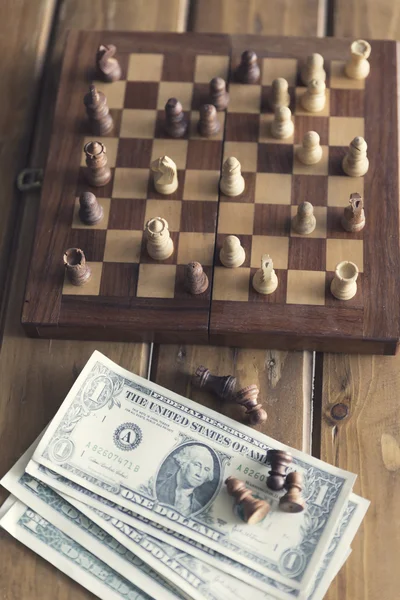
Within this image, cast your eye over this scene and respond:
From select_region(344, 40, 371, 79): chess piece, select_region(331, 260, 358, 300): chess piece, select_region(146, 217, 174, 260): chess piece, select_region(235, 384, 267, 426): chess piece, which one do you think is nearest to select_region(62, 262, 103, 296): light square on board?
select_region(146, 217, 174, 260): chess piece

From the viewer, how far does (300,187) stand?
5.13 feet

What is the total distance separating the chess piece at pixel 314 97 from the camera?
5.26 feet

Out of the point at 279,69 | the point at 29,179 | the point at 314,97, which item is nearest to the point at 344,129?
the point at 314,97

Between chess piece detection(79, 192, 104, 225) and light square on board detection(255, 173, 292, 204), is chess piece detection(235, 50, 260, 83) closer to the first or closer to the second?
light square on board detection(255, 173, 292, 204)

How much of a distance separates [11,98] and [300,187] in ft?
2.22

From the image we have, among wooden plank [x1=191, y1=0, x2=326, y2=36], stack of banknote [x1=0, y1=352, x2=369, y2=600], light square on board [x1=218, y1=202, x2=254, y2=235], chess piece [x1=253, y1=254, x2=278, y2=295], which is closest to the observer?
stack of banknote [x1=0, y1=352, x2=369, y2=600]

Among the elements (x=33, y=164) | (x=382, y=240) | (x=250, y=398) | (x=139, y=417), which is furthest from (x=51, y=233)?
(x=382, y=240)

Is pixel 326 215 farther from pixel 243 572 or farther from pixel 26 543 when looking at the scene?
A: pixel 26 543

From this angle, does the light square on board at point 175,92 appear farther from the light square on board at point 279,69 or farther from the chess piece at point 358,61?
the chess piece at point 358,61

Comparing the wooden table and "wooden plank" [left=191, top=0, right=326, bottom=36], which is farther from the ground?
"wooden plank" [left=191, top=0, right=326, bottom=36]

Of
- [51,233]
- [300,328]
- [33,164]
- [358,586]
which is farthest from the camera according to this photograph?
[33,164]

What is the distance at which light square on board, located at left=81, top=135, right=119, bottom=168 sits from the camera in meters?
1.61

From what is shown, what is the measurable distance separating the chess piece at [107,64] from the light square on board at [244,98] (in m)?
0.24

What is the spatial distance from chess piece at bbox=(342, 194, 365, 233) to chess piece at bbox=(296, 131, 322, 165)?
0.38ft
